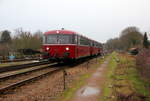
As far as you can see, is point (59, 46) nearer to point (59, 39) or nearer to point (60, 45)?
point (60, 45)

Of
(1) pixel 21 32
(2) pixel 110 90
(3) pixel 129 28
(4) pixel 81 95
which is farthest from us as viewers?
(3) pixel 129 28

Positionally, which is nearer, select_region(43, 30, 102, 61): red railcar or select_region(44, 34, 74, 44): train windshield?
select_region(43, 30, 102, 61): red railcar

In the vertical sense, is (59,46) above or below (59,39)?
below

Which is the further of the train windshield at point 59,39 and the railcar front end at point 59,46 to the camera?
the train windshield at point 59,39

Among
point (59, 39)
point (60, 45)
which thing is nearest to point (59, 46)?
point (60, 45)

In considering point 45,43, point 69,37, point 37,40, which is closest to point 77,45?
point 69,37

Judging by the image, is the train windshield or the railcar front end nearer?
the railcar front end

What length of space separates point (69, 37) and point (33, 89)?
962 cm

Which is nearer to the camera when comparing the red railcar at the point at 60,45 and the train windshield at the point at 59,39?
the red railcar at the point at 60,45

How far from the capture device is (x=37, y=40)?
1980 inches

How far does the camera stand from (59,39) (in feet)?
59.3

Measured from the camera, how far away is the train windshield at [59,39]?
17.9 meters

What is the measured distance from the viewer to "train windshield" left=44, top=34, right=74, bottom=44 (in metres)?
17.9

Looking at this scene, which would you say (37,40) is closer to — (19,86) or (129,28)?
(19,86)
